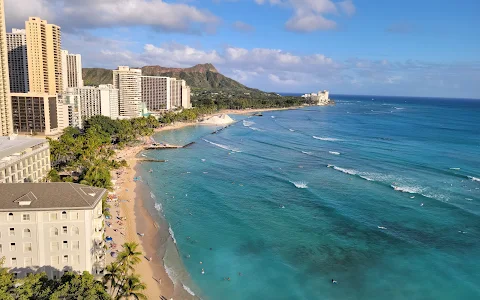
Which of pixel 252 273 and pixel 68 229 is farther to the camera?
pixel 252 273

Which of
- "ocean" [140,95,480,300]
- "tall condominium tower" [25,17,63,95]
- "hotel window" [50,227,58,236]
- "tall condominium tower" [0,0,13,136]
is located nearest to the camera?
"hotel window" [50,227,58,236]

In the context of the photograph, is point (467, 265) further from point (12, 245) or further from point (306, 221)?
point (12, 245)

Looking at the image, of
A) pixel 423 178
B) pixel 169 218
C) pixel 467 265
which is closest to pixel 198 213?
pixel 169 218

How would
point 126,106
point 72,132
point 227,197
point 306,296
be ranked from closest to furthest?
point 306,296 → point 227,197 → point 72,132 → point 126,106

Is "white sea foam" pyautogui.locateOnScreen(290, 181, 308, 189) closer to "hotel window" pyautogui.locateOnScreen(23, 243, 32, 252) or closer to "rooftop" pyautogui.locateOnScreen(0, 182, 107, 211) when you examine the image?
"rooftop" pyautogui.locateOnScreen(0, 182, 107, 211)

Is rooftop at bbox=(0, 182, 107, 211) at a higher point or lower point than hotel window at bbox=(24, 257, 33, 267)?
higher

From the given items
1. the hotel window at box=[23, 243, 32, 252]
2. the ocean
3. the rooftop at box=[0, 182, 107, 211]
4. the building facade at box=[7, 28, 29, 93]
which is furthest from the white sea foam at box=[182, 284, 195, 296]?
the building facade at box=[7, 28, 29, 93]
